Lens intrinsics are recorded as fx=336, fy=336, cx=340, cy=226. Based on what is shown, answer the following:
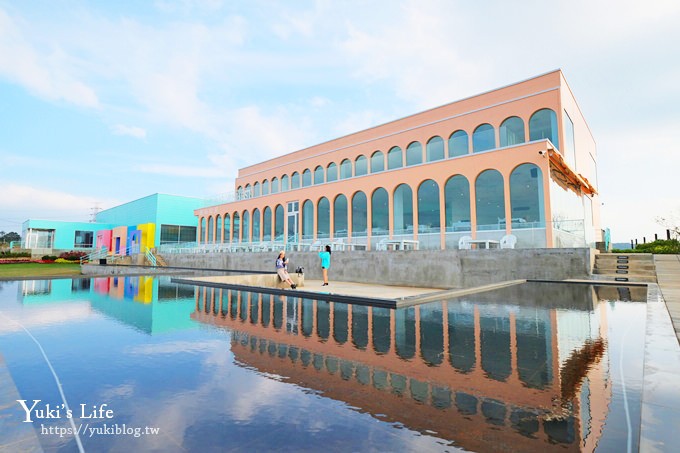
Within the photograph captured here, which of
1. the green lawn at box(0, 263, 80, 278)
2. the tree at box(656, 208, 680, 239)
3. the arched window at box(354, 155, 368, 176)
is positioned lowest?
the green lawn at box(0, 263, 80, 278)

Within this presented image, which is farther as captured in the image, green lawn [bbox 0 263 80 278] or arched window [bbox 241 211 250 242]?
arched window [bbox 241 211 250 242]

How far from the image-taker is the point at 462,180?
61.6 feet

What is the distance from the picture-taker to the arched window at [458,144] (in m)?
22.0

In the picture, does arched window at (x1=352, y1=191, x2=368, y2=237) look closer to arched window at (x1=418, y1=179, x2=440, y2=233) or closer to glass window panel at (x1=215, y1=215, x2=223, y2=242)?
arched window at (x1=418, y1=179, x2=440, y2=233)

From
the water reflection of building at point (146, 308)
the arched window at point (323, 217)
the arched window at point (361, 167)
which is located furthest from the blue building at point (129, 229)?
the water reflection of building at point (146, 308)

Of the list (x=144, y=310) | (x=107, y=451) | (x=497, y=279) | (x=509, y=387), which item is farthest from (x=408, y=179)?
(x=107, y=451)

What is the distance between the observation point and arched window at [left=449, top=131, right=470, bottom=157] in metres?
22.0

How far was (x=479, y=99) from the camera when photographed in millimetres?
21484

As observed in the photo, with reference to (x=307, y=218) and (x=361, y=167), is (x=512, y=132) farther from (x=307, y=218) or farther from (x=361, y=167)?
(x=307, y=218)

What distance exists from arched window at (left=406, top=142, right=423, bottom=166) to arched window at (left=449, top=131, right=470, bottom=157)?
88.4 inches

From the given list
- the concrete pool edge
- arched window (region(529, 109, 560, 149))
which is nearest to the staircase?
arched window (region(529, 109, 560, 149))

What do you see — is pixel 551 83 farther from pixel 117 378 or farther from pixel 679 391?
pixel 117 378

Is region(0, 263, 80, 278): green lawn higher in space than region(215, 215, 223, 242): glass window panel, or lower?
lower

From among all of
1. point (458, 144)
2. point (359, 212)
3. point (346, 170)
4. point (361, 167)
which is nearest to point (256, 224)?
point (346, 170)
